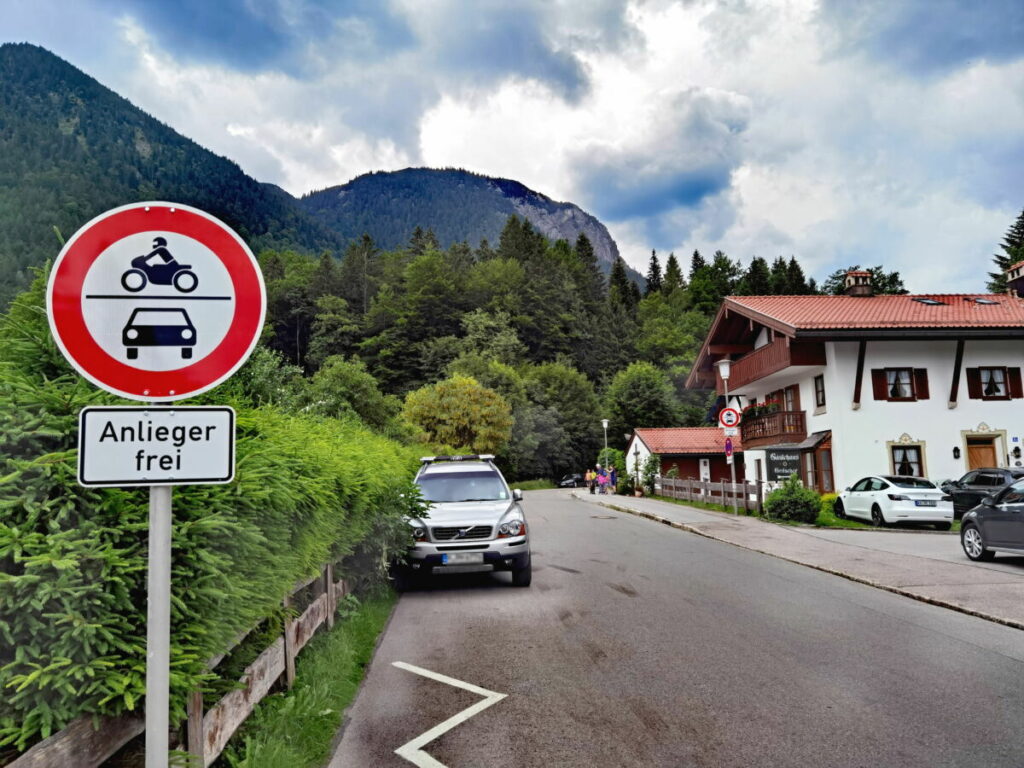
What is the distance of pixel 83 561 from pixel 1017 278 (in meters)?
62.4

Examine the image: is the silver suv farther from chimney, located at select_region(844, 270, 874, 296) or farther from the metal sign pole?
chimney, located at select_region(844, 270, 874, 296)

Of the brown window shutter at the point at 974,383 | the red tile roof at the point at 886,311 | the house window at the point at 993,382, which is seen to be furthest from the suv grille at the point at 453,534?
the house window at the point at 993,382

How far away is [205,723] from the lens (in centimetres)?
329

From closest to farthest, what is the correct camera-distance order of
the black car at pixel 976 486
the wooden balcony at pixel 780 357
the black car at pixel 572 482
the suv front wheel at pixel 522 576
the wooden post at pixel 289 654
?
the wooden post at pixel 289 654 < the suv front wheel at pixel 522 576 < the black car at pixel 976 486 < the wooden balcony at pixel 780 357 < the black car at pixel 572 482

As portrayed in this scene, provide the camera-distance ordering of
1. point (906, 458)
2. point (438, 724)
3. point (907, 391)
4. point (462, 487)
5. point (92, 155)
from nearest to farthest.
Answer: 1. point (438, 724)
2. point (462, 487)
3. point (906, 458)
4. point (907, 391)
5. point (92, 155)

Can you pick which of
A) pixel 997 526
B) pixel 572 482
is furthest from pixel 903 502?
pixel 572 482

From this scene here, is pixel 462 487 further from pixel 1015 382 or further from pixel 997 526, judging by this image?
pixel 1015 382

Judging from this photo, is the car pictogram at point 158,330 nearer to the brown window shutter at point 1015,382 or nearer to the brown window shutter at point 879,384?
the brown window shutter at point 879,384

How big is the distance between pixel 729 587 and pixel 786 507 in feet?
38.8

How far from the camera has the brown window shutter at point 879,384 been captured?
2712 centimetres

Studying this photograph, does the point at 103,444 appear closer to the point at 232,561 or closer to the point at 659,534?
the point at 232,561

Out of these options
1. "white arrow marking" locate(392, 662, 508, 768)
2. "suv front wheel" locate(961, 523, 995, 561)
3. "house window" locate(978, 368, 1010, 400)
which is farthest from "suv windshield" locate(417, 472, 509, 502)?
"house window" locate(978, 368, 1010, 400)

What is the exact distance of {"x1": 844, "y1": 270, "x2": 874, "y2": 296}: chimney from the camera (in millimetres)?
34656

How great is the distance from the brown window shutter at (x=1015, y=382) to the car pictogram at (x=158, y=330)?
3198 centimetres
